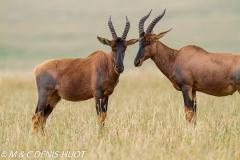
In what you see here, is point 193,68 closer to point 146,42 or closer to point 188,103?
point 188,103

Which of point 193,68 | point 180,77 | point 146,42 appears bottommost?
point 180,77

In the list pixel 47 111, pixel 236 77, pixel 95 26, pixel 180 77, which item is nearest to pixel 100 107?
pixel 47 111

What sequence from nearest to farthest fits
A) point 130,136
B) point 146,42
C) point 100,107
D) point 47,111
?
point 130,136 < point 100,107 < point 47,111 < point 146,42

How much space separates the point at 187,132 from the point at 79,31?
5175 centimetres

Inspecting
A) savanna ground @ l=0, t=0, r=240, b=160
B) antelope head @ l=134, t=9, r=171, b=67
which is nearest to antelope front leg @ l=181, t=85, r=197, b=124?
savanna ground @ l=0, t=0, r=240, b=160

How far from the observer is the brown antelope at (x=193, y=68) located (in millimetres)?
12398

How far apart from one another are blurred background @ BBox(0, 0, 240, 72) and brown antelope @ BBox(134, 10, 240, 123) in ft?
124

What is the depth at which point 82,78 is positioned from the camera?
1259 centimetres

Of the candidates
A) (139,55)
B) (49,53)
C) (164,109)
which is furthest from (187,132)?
(49,53)

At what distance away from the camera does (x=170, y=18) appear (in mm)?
61969

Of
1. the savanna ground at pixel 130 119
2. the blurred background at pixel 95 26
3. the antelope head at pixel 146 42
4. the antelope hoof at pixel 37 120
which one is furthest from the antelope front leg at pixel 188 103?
the blurred background at pixel 95 26

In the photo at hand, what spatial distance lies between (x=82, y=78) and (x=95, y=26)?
50345mm

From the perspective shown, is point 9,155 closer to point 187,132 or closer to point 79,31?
point 187,132

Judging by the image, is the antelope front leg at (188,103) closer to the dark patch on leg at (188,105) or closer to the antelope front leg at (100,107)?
the dark patch on leg at (188,105)
